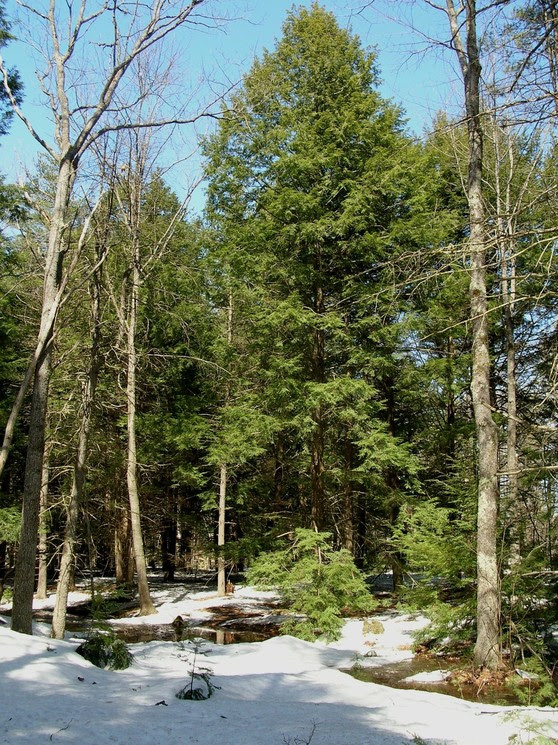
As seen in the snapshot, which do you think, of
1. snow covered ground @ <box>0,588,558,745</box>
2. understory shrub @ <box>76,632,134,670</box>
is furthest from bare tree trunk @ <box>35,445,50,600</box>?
snow covered ground @ <box>0,588,558,745</box>

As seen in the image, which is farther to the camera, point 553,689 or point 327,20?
point 327,20

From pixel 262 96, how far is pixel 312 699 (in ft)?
38.6

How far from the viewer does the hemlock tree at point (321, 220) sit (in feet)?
38.5

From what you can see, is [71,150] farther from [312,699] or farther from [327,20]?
[327,20]

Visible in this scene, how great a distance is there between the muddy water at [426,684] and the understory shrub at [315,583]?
4.99 ft

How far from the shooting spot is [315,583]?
10.2m

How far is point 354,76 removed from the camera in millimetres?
12828

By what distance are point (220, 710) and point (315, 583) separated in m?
6.05

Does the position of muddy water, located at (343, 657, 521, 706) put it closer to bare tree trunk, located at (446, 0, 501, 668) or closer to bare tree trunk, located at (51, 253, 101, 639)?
bare tree trunk, located at (446, 0, 501, 668)

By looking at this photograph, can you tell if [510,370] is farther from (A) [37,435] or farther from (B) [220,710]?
(B) [220,710]

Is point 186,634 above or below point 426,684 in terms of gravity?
below

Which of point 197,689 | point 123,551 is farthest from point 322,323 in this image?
point 123,551

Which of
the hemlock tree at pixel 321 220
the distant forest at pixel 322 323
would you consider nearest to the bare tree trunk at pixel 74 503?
the distant forest at pixel 322 323

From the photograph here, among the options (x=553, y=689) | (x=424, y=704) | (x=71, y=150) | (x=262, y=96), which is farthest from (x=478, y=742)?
(x=262, y=96)
